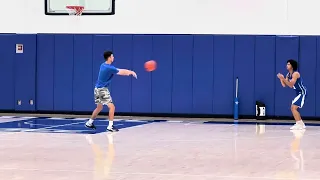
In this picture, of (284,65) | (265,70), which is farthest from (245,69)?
(284,65)

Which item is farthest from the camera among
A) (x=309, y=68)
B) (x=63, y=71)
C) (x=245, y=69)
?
(x=63, y=71)

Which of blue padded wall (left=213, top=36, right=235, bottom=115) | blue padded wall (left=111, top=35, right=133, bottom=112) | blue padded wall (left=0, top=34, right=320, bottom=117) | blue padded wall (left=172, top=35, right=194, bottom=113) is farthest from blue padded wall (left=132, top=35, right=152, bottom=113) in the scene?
blue padded wall (left=213, top=36, right=235, bottom=115)

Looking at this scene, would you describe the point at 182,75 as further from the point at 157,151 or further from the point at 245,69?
the point at 157,151

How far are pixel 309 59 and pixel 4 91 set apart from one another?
1054 centimetres

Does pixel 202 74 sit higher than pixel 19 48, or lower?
lower

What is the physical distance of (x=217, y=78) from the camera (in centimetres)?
2183
